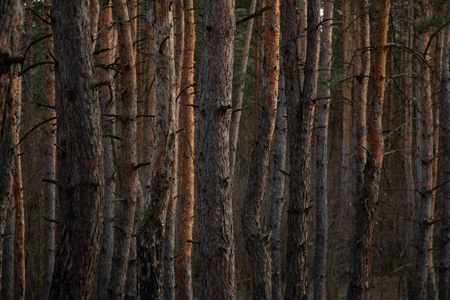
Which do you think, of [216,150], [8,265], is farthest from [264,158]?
[8,265]

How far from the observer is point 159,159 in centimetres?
613

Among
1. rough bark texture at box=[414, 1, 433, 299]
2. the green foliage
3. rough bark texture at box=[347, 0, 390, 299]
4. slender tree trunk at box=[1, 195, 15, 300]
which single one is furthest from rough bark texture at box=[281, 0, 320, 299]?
slender tree trunk at box=[1, 195, 15, 300]

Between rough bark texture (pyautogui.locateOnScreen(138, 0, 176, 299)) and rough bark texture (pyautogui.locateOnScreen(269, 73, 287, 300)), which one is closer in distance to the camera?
rough bark texture (pyautogui.locateOnScreen(138, 0, 176, 299))

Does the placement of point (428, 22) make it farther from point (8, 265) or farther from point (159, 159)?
point (8, 265)

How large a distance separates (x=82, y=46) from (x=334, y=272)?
8997 mm

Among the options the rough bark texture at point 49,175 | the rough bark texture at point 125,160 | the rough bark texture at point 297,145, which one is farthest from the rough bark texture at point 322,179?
the rough bark texture at point 49,175

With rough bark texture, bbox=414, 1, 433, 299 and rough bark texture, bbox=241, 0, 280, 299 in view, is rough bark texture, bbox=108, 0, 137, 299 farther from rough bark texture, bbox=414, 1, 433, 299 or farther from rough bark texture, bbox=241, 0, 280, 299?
rough bark texture, bbox=414, 1, 433, 299

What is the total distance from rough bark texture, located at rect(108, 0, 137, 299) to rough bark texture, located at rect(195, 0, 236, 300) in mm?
1965

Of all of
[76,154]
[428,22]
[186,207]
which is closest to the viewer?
[76,154]

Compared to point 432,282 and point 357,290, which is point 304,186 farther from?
point 432,282

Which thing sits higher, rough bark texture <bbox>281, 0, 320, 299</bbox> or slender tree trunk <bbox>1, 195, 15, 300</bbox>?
rough bark texture <bbox>281, 0, 320, 299</bbox>

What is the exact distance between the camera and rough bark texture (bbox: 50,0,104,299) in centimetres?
476

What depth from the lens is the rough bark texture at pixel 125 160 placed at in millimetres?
7012

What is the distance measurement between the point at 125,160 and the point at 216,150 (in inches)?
85.6
